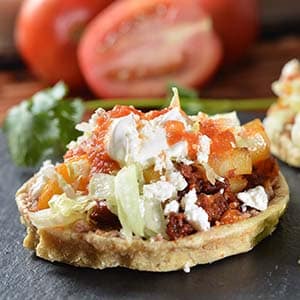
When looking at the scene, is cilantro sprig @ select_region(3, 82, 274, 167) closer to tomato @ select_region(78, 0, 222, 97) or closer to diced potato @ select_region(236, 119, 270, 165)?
diced potato @ select_region(236, 119, 270, 165)

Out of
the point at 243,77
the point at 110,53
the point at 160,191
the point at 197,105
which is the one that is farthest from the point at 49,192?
the point at 243,77

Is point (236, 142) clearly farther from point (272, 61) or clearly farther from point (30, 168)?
point (272, 61)

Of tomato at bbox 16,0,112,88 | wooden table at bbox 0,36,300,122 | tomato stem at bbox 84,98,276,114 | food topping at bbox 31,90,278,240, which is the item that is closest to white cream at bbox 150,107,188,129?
food topping at bbox 31,90,278,240

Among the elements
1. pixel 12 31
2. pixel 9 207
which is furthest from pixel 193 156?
pixel 12 31

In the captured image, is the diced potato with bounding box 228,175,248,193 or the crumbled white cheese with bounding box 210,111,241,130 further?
the crumbled white cheese with bounding box 210,111,241,130

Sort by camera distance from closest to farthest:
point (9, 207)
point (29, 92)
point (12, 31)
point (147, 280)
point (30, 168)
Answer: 1. point (147, 280)
2. point (9, 207)
3. point (30, 168)
4. point (29, 92)
5. point (12, 31)
